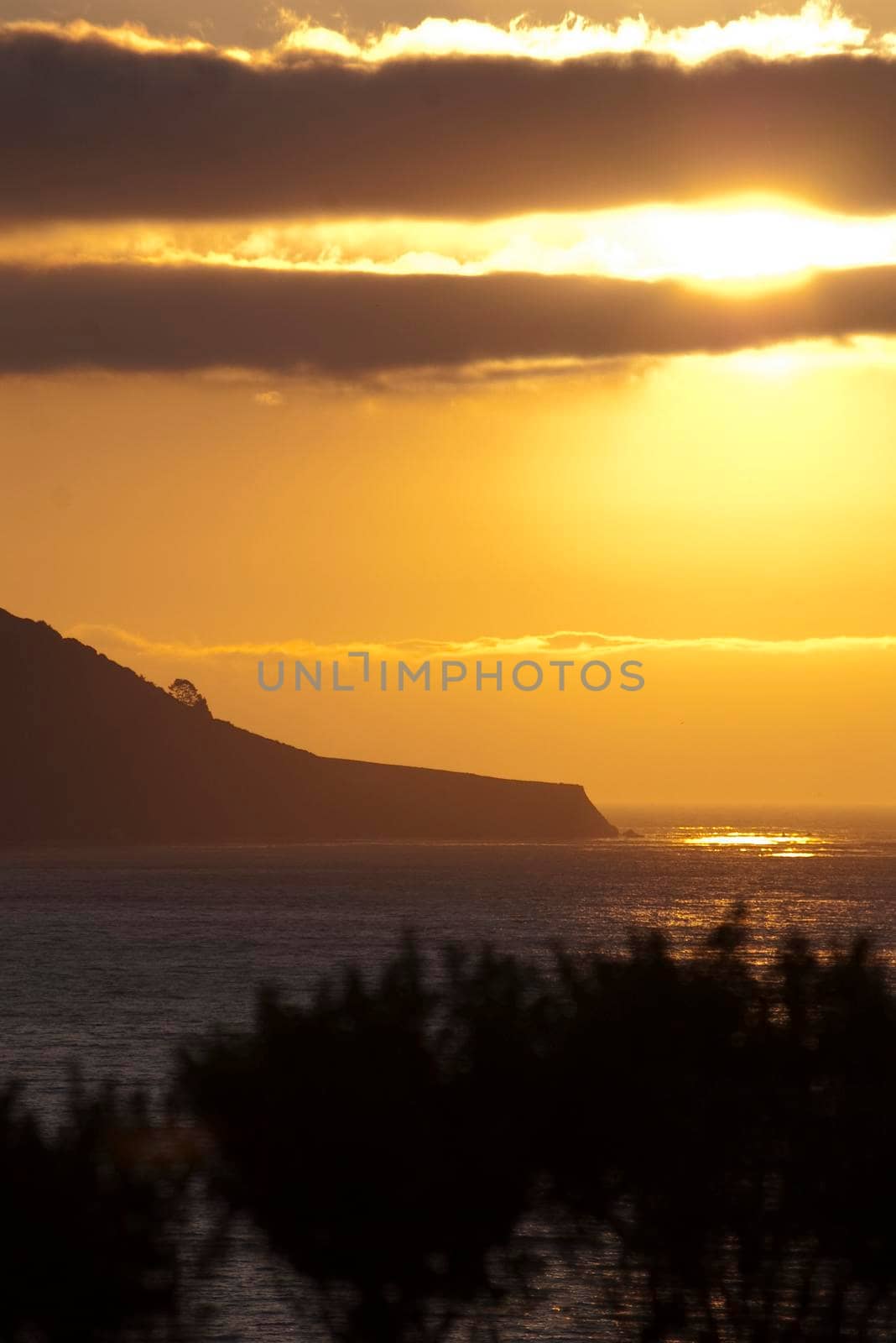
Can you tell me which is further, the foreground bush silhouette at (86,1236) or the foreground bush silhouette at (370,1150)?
the foreground bush silhouette at (370,1150)

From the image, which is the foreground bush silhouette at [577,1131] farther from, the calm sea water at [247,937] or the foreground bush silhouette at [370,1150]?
the calm sea water at [247,937]

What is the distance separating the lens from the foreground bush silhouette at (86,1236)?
2059 cm

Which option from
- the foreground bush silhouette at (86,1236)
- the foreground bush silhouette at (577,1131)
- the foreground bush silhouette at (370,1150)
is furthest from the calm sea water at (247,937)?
the foreground bush silhouette at (86,1236)

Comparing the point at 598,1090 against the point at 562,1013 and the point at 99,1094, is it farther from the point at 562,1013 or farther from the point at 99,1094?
the point at 99,1094

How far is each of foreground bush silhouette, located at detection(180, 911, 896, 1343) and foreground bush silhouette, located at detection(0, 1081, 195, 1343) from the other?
1.61 metres

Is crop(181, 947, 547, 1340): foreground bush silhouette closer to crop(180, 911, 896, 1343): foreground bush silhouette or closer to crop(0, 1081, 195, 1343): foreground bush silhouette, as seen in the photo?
crop(180, 911, 896, 1343): foreground bush silhouette

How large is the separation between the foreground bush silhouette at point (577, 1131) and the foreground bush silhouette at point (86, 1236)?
1.61 meters

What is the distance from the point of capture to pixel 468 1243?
73.4 feet

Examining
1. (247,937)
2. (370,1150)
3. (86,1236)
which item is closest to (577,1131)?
(370,1150)

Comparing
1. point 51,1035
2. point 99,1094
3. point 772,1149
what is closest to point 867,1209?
point 772,1149

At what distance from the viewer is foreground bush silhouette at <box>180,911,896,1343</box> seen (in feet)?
72.9

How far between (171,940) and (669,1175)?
117133 millimetres

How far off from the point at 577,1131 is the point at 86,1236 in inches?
246

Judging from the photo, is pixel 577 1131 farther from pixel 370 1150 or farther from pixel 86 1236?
pixel 86 1236
